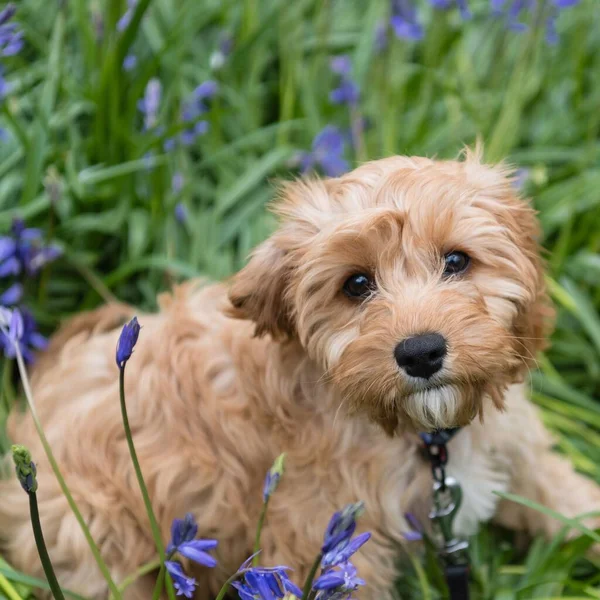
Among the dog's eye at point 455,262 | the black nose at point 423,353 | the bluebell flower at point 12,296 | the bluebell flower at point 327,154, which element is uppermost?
the dog's eye at point 455,262

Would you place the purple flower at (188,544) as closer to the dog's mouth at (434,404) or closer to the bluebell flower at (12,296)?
the dog's mouth at (434,404)

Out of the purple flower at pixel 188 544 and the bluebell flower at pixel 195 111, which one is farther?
the bluebell flower at pixel 195 111

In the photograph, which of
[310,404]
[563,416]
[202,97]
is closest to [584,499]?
[563,416]

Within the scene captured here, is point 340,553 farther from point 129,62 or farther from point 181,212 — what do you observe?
point 129,62

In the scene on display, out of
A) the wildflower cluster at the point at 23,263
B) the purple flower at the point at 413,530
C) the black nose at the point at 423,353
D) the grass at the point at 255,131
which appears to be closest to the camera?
the black nose at the point at 423,353

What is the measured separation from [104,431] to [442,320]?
1.12 metres

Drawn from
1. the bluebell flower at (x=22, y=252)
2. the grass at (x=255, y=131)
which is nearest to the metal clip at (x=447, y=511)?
the grass at (x=255, y=131)

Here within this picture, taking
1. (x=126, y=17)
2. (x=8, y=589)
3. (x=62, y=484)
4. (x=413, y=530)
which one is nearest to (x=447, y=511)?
(x=413, y=530)

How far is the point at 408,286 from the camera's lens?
1.90 metres

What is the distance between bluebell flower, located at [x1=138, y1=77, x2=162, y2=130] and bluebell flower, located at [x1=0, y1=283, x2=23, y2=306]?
90 centimetres

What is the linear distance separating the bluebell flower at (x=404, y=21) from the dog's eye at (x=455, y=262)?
194cm

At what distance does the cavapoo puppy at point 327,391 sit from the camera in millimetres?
1823

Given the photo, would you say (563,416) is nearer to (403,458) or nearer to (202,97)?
(403,458)

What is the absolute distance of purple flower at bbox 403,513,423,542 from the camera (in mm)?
2207
